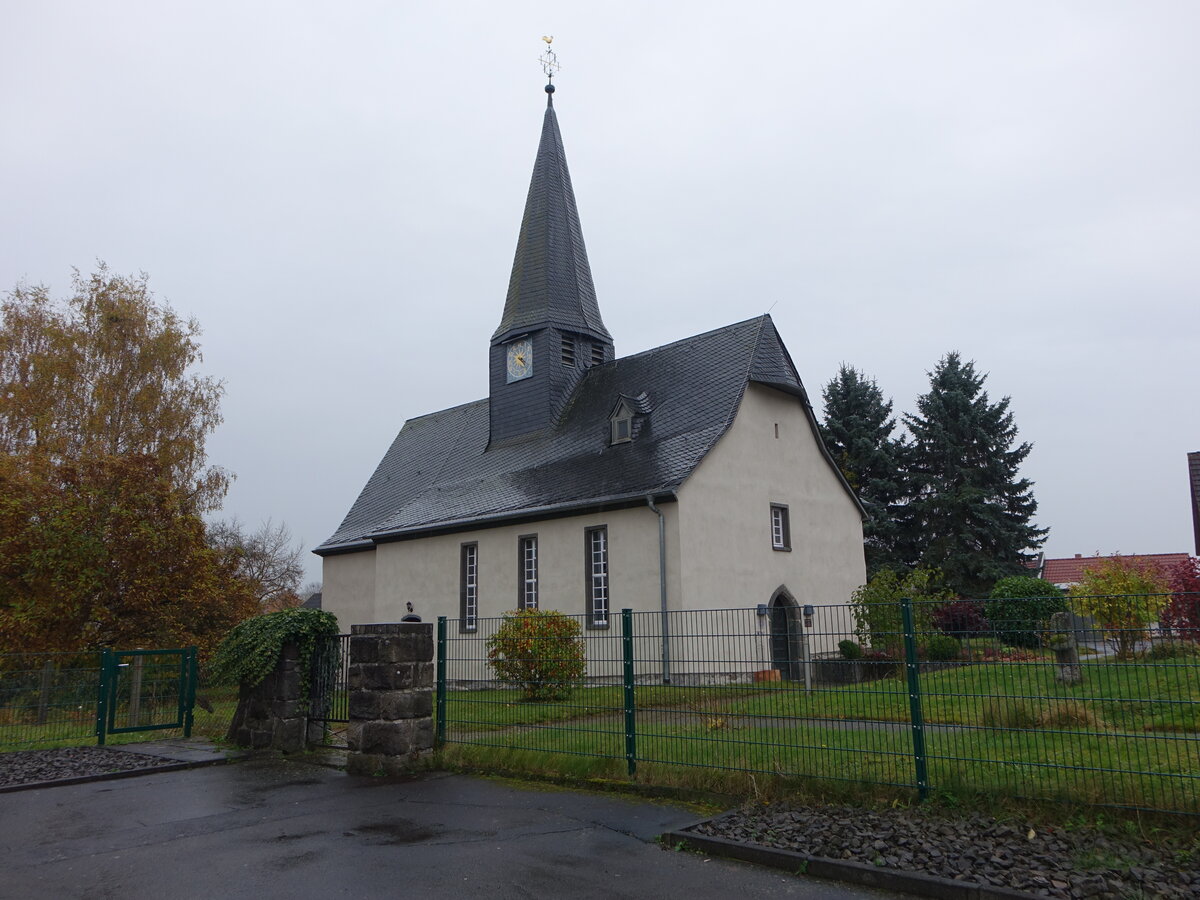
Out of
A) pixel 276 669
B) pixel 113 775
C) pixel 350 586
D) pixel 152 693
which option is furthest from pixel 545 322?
pixel 113 775

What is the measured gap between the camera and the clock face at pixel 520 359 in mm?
26859

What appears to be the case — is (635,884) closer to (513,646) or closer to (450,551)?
(513,646)

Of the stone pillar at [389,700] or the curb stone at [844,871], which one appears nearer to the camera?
the curb stone at [844,871]

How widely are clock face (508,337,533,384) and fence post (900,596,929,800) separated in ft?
67.3

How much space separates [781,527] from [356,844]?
54.0 ft

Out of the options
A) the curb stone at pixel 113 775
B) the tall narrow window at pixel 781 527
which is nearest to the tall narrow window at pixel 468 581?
the tall narrow window at pixel 781 527

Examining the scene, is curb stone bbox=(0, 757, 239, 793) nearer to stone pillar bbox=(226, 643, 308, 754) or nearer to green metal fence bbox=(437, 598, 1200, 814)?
stone pillar bbox=(226, 643, 308, 754)

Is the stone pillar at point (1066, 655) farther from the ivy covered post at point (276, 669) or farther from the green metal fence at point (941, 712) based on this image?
the ivy covered post at point (276, 669)

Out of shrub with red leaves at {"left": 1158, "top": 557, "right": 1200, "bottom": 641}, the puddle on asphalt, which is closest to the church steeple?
the puddle on asphalt

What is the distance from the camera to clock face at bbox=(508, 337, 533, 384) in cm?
2686

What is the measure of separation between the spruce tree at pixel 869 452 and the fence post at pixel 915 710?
3307 centimetres

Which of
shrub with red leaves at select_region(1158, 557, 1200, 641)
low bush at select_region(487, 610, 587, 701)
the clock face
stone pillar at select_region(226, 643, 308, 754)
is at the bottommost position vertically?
stone pillar at select_region(226, 643, 308, 754)

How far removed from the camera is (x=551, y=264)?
1086 inches

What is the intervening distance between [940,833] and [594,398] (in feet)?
64.8
